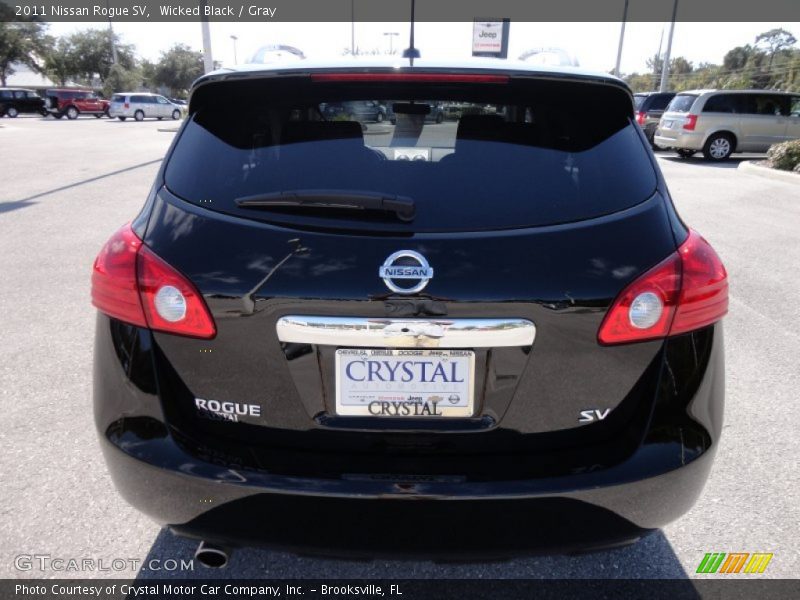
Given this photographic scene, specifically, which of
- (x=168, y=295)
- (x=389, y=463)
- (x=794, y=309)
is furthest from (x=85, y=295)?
(x=794, y=309)

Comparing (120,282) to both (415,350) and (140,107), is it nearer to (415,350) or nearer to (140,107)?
(415,350)

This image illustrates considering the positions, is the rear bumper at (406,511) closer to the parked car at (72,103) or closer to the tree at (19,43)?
the parked car at (72,103)

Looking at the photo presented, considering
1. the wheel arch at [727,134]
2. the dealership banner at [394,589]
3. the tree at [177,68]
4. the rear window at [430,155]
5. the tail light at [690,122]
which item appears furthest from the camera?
the tree at [177,68]

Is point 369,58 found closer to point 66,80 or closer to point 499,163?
point 499,163

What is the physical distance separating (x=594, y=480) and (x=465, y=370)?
1.49 ft

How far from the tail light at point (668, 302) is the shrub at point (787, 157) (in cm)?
1386

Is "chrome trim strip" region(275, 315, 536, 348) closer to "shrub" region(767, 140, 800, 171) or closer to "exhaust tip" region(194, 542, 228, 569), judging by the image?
"exhaust tip" region(194, 542, 228, 569)

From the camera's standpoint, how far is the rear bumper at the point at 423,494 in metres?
1.65

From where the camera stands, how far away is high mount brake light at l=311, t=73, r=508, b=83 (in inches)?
73.0

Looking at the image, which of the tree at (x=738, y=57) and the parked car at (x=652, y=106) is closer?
the parked car at (x=652, y=106)

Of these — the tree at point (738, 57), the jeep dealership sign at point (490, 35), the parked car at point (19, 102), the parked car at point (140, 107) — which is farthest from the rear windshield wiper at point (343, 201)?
the tree at point (738, 57)

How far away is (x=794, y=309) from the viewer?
5.26 metres

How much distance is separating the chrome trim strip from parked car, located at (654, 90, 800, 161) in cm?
1736

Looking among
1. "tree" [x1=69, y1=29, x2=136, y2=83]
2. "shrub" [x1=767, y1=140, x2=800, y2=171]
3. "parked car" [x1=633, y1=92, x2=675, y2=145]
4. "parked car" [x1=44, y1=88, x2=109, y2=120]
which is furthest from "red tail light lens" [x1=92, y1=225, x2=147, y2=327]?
"tree" [x1=69, y1=29, x2=136, y2=83]
